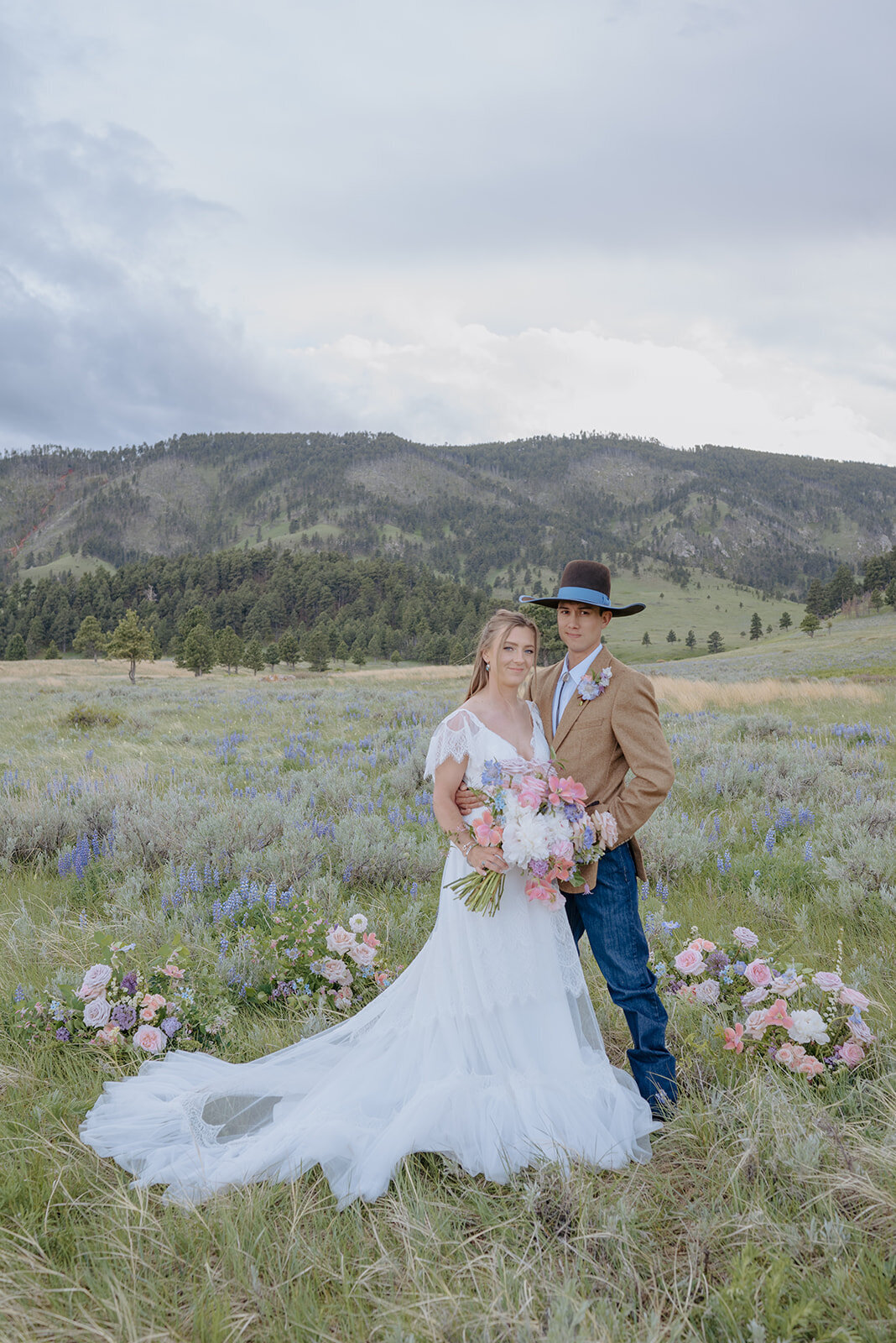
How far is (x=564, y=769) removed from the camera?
125 inches

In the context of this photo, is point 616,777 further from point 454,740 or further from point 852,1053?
point 852,1053

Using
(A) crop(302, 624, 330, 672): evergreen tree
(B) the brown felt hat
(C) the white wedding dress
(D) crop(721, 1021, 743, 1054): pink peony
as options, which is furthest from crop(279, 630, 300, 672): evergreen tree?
(D) crop(721, 1021, 743, 1054): pink peony

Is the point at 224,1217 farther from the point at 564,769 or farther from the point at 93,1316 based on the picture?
the point at 564,769

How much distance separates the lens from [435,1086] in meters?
2.92

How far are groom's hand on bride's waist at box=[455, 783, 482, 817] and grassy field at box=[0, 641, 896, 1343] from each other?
55.7 inches

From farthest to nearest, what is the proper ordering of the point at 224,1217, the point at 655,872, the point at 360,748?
the point at 360,748
the point at 655,872
the point at 224,1217

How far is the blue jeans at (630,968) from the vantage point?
3.04m

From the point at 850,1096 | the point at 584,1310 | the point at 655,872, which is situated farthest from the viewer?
the point at 655,872

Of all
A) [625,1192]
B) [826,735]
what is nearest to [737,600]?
[826,735]

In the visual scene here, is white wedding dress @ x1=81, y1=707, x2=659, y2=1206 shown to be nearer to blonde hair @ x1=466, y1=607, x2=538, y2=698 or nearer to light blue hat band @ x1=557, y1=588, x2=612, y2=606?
blonde hair @ x1=466, y1=607, x2=538, y2=698

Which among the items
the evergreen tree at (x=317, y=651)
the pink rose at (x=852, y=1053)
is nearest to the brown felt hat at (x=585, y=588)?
the pink rose at (x=852, y=1053)

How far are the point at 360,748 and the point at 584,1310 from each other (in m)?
9.46

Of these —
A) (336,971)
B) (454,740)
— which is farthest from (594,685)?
(336,971)

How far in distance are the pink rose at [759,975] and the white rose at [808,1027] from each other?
0.24m
